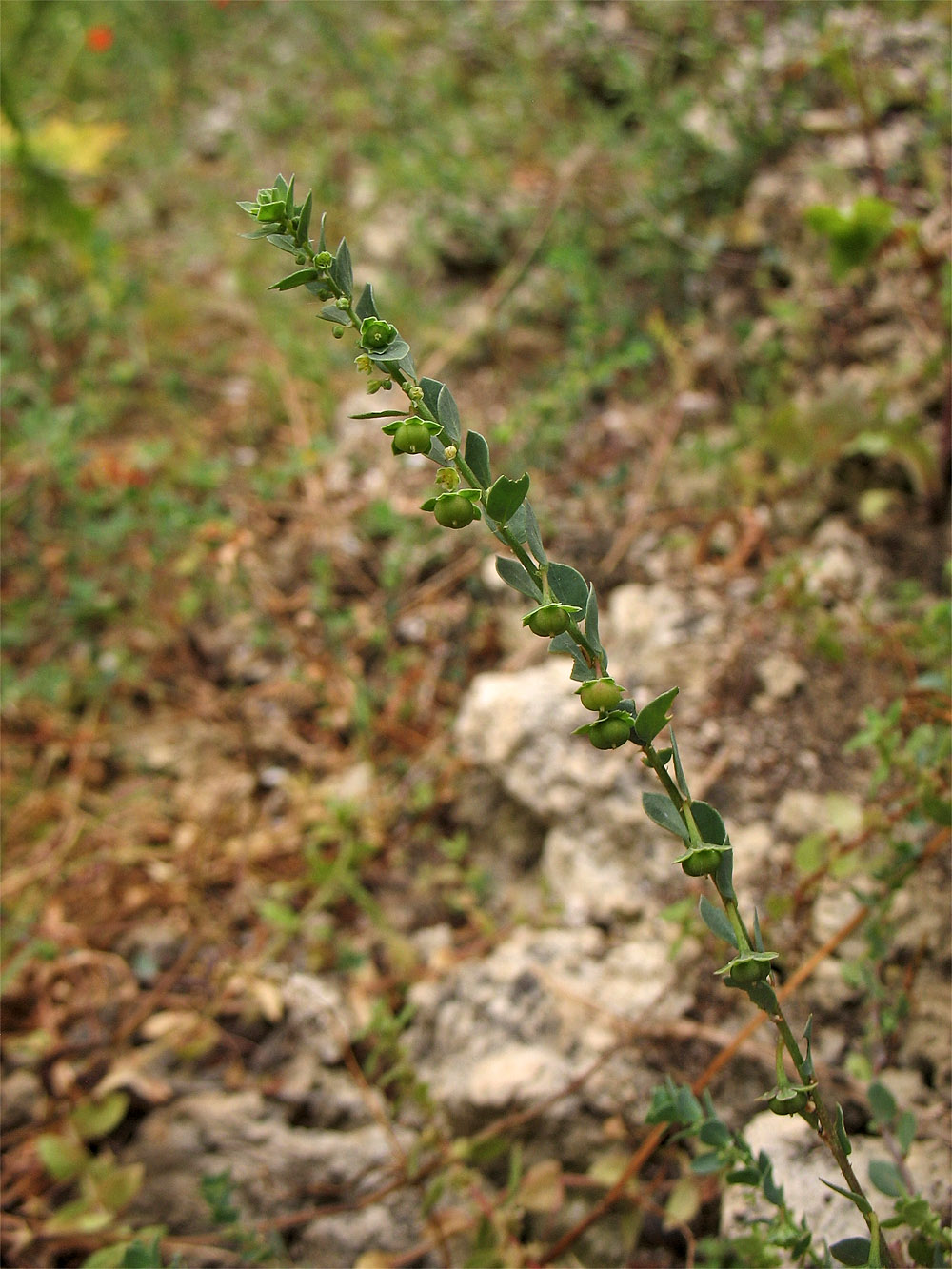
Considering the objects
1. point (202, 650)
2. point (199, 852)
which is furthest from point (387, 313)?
point (199, 852)

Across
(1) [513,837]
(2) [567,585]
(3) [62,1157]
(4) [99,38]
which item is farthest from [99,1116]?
(4) [99,38]

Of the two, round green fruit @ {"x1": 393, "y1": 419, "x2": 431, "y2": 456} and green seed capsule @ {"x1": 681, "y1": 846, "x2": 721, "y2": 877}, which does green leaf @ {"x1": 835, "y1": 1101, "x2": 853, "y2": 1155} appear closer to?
green seed capsule @ {"x1": 681, "y1": 846, "x2": 721, "y2": 877}

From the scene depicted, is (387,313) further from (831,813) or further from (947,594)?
(831,813)

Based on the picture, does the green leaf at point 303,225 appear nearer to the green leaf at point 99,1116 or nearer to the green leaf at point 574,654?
the green leaf at point 574,654

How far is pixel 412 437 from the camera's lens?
886mm

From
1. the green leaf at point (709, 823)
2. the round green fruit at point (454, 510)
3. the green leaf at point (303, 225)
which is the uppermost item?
the green leaf at point (303, 225)

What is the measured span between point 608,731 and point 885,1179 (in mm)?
780

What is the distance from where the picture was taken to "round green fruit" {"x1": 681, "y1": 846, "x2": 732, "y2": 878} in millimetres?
927

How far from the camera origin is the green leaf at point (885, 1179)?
119cm

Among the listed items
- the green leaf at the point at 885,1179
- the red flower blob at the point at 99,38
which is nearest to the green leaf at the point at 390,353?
the green leaf at the point at 885,1179

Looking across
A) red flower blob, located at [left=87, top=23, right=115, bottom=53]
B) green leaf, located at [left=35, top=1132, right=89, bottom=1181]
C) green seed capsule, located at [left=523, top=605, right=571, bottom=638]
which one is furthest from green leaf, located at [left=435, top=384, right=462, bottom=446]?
red flower blob, located at [left=87, top=23, right=115, bottom=53]

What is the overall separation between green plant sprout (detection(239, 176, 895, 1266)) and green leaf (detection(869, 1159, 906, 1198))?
18 centimetres

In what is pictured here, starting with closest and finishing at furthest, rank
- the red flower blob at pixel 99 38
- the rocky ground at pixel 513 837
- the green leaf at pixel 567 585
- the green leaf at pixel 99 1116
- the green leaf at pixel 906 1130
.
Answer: the green leaf at pixel 567 585 → the green leaf at pixel 906 1130 → the rocky ground at pixel 513 837 → the green leaf at pixel 99 1116 → the red flower blob at pixel 99 38

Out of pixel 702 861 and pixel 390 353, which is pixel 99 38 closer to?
pixel 390 353
